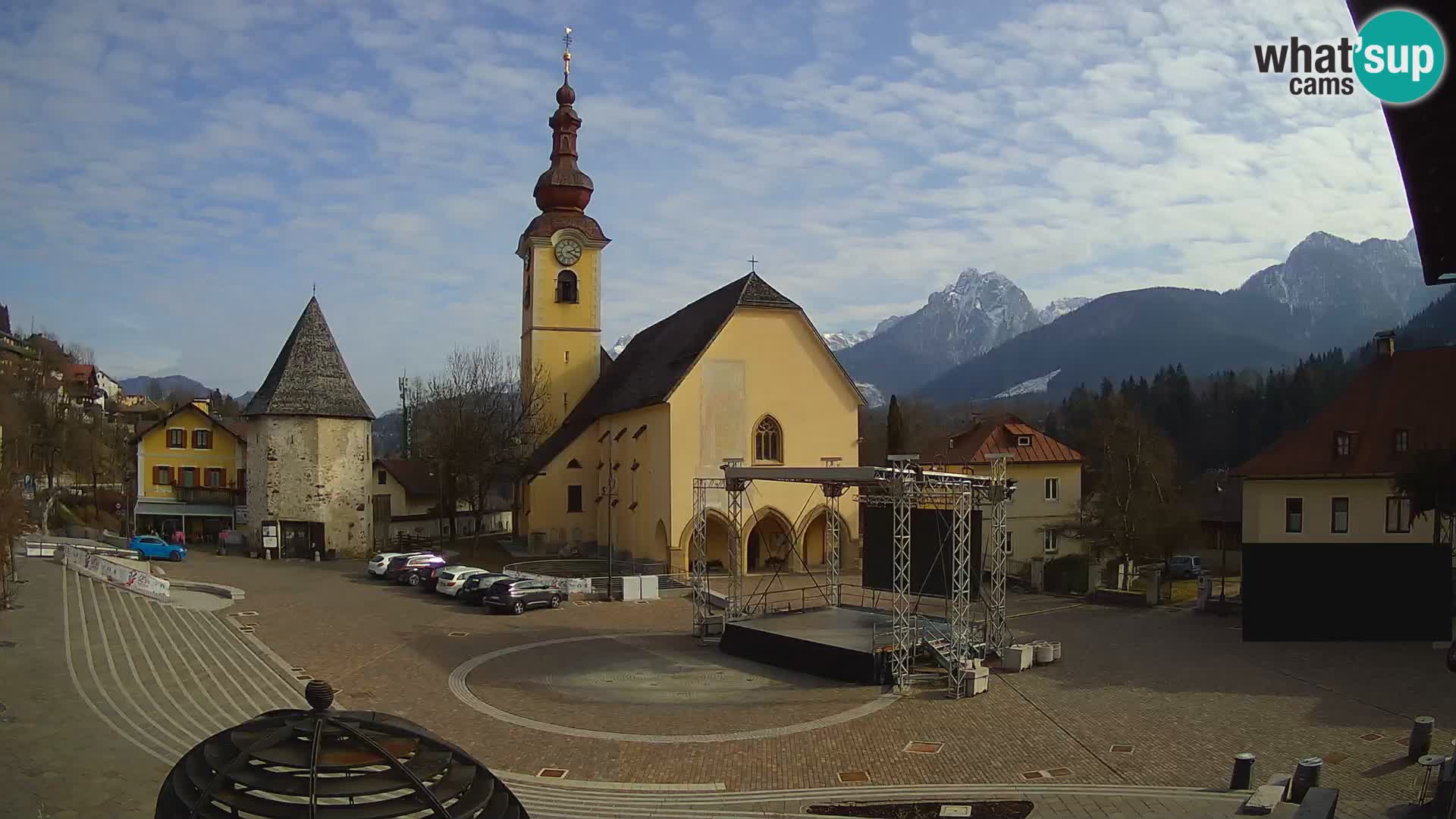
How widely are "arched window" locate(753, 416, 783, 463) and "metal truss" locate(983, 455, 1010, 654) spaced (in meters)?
16.6

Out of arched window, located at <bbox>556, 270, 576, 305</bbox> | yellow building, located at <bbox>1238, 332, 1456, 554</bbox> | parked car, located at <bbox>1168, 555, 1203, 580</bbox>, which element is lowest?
parked car, located at <bbox>1168, 555, 1203, 580</bbox>

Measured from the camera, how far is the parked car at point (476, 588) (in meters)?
31.7

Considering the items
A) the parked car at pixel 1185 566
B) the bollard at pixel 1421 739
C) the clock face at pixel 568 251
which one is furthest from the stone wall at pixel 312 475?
the bollard at pixel 1421 739

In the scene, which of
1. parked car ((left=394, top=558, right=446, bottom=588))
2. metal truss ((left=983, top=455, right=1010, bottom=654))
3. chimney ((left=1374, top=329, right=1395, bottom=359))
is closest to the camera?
metal truss ((left=983, top=455, right=1010, bottom=654))

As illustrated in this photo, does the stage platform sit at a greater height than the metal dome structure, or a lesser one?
lesser

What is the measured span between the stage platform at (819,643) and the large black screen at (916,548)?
115 centimetres

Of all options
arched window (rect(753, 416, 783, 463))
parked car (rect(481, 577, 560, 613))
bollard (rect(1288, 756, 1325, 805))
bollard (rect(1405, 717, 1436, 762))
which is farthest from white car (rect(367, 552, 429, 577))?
bollard (rect(1405, 717, 1436, 762))

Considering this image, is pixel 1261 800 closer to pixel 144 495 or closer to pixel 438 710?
pixel 438 710

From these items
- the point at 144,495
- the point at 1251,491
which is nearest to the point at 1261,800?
the point at 1251,491

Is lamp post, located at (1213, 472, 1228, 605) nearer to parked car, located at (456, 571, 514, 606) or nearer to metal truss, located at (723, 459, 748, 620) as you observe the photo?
metal truss, located at (723, 459, 748, 620)

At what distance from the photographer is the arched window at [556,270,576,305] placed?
51625mm

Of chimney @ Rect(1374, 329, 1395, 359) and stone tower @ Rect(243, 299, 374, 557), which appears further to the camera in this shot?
stone tower @ Rect(243, 299, 374, 557)

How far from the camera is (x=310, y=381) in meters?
45.3

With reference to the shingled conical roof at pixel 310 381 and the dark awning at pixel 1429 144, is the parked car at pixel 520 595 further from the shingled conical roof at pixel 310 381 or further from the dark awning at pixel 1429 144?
the dark awning at pixel 1429 144
